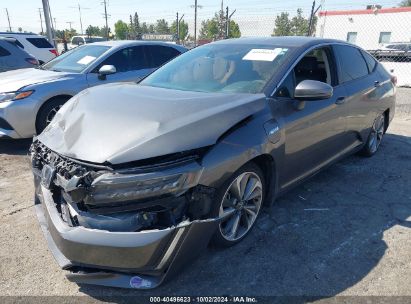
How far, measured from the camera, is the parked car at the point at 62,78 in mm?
5020

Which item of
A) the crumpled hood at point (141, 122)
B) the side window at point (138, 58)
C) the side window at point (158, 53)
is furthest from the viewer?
the side window at point (158, 53)

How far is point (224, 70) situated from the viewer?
3395mm

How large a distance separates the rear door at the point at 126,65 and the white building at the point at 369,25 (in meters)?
35.1

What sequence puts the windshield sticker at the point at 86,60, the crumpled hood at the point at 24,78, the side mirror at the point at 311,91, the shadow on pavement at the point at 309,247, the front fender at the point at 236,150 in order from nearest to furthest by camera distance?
1. the front fender at the point at 236,150
2. the shadow on pavement at the point at 309,247
3. the side mirror at the point at 311,91
4. the crumpled hood at the point at 24,78
5. the windshield sticker at the point at 86,60

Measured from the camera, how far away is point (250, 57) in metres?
3.42

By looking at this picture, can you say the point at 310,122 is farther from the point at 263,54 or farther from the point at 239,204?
the point at 239,204

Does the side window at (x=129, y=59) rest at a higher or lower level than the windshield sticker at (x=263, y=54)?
lower

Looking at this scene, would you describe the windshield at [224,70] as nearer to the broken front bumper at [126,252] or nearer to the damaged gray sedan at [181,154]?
the damaged gray sedan at [181,154]

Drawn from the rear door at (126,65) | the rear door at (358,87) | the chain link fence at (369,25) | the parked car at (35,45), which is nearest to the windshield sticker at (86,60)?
the rear door at (126,65)

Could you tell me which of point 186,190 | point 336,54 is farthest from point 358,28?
point 186,190

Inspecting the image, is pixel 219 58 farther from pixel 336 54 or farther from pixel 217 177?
pixel 217 177

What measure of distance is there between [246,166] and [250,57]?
4.13 feet

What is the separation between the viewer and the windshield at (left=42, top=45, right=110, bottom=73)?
19.4ft

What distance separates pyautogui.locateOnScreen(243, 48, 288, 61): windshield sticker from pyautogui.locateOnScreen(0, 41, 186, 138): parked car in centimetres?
179
